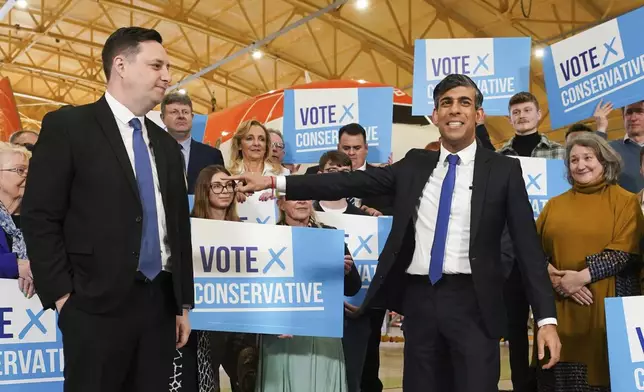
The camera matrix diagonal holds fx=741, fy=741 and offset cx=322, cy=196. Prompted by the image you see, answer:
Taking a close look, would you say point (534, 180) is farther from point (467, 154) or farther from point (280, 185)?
point (280, 185)

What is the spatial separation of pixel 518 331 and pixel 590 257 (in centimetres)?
70

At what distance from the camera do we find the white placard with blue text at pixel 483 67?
4.81 m

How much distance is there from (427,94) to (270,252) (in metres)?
2.07

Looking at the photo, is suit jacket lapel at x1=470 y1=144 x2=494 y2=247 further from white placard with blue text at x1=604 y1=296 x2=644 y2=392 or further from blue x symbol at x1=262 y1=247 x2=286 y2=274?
blue x symbol at x1=262 y1=247 x2=286 y2=274

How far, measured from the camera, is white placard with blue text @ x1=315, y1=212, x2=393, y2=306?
12.9 ft

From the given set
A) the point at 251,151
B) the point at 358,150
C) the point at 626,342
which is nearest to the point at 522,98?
the point at 358,150

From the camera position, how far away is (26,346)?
3029 millimetres

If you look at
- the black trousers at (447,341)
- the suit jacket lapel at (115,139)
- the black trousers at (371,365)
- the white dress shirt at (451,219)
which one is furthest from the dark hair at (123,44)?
the black trousers at (371,365)

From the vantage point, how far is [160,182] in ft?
7.42

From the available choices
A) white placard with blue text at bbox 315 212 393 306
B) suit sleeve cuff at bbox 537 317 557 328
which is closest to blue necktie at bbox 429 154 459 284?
suit sleeve cuff at bbox 537 317 557 328

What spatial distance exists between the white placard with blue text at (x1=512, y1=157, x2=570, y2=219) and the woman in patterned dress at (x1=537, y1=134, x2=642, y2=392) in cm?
73

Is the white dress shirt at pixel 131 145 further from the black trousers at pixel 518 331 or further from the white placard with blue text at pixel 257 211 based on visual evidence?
the black trousers at pixel 518 331

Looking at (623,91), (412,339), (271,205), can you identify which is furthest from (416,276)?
(623,91)

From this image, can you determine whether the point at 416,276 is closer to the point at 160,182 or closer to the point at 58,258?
the point at 160,182
